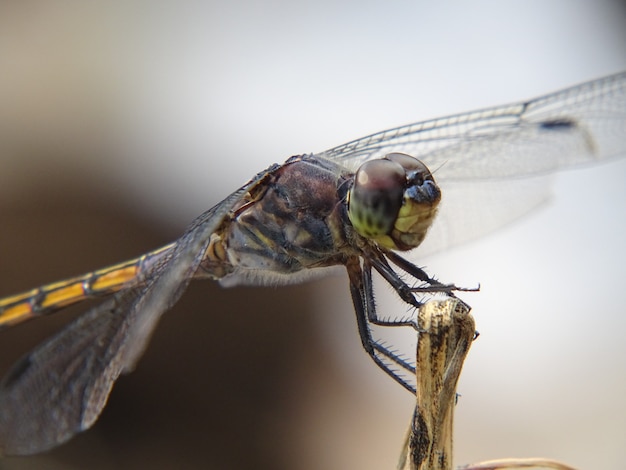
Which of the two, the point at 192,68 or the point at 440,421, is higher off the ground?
the point at 192,68

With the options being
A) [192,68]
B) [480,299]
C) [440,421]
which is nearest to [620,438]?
[480,299]

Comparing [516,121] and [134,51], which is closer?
[516,121]

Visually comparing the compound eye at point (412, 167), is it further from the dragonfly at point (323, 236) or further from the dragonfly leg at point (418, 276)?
the dragonfly leg at point (418, 276)

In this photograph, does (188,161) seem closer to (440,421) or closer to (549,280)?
(549,280)

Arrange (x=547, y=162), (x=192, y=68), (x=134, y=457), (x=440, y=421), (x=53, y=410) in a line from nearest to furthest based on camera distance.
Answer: (x=440, y=421)
(x=53, y=410)
(x=547, y=162)
(x=134, y=457)
(x=192, y=68)

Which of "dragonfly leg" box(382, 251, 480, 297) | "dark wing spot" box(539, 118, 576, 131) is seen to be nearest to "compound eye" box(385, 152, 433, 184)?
"dragonfly leg" box(382, 251, 480, 297)

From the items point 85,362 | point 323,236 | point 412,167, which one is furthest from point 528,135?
point 85,362

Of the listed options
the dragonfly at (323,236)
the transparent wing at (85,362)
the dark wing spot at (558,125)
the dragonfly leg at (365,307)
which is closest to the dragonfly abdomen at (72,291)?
the dragonfly at (323,236)

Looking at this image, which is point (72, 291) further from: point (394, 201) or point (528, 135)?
point (528, 135)
